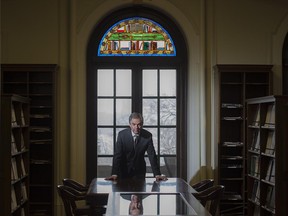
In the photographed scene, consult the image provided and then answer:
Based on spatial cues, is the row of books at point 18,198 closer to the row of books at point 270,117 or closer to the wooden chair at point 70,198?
the wooden chair at point 70,198

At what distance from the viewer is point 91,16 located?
29.4 ft

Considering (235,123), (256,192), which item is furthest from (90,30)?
(256,192)

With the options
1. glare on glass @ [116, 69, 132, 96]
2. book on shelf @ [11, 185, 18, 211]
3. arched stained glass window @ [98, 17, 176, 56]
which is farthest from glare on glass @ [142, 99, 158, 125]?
book on shelf @ [11, 185, 18, 211]

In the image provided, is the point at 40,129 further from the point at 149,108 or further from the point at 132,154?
the point at 132,154

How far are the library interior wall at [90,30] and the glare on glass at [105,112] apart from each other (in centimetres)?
41

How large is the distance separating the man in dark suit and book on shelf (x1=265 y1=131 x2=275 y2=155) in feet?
5.35

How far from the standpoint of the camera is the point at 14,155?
718 centimetres

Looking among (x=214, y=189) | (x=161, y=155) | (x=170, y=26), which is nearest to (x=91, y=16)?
(x=170, y=26)

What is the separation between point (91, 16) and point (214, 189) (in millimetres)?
4355

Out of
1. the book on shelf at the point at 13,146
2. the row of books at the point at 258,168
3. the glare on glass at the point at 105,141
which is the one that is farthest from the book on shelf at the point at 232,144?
the book on shelf at the point at 13,146

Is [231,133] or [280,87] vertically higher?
[280,87]

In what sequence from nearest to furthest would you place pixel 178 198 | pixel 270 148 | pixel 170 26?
pixel 178 198, pixel 270 148, pixel 170 26

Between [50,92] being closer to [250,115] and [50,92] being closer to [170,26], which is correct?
[170,26]

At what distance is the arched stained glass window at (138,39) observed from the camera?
30.5 feet
